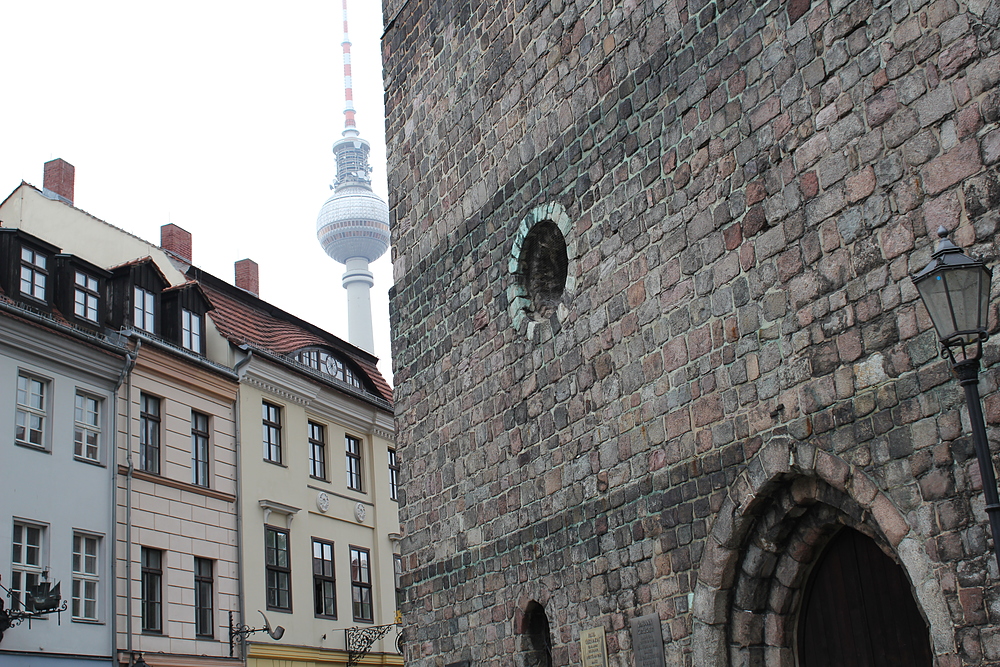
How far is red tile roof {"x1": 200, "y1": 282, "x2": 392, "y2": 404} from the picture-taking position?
66.6 feet

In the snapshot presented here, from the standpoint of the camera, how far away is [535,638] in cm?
966

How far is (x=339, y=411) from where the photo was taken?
72.1 ft

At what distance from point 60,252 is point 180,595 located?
587 centimetres

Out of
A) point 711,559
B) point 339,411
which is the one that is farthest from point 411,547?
point 339,411

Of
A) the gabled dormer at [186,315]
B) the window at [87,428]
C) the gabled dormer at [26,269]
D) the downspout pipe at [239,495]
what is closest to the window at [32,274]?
the gabled dormer at [26,269]

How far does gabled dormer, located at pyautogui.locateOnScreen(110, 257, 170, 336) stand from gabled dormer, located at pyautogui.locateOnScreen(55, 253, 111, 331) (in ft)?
0.59

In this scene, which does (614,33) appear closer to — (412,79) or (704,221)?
(704,221)

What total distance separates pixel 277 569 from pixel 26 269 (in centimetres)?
678

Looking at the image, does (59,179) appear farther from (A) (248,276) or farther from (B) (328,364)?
(B) (328,364)

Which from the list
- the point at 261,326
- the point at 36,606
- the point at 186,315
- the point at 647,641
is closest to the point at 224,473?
the point at 186,315

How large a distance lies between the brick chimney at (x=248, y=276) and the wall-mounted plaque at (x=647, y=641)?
18.1m

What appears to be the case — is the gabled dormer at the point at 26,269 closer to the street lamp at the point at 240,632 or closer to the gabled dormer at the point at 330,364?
the gabled dormer at the point at 330,364

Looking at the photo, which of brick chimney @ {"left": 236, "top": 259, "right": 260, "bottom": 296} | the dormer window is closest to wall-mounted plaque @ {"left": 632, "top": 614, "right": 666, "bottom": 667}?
the dormer window

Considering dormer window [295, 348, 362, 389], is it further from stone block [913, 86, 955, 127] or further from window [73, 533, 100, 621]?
stone block [913, 86, 955, 127]
